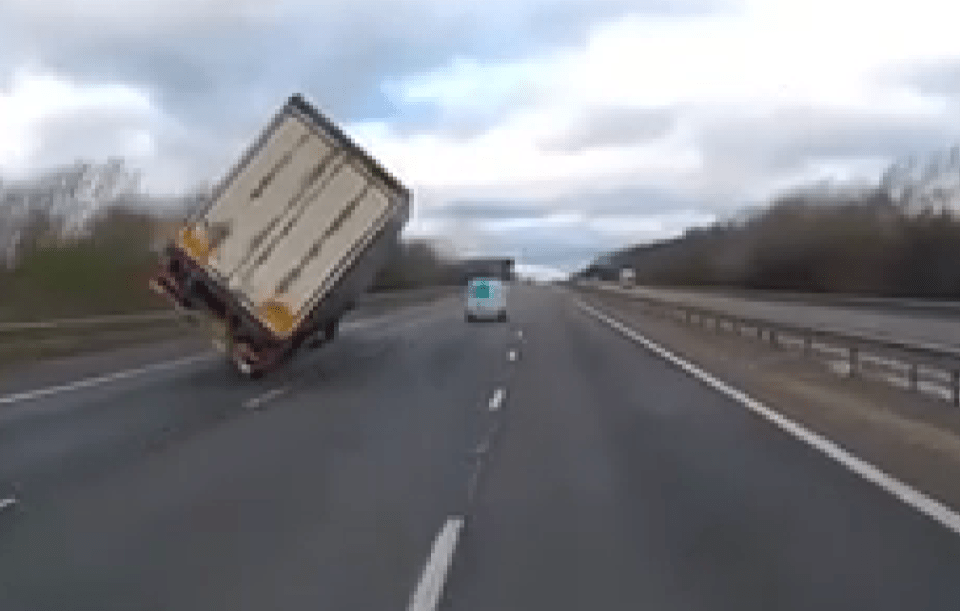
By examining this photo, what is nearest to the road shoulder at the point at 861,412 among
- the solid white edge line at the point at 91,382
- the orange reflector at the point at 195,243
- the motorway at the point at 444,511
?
the motorway at the point at 444,511

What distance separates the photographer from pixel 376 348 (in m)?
36.7

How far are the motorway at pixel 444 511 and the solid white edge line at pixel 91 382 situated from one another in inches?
12.3

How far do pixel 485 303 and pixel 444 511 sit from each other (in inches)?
1896

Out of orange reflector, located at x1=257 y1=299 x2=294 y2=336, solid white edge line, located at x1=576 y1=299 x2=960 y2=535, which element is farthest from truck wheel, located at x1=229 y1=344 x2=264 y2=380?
solid white edge line, located at x1=576 y1=299 x2=960 y2=535

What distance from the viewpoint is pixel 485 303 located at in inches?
2329

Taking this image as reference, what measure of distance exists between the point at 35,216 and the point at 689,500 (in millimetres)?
63399

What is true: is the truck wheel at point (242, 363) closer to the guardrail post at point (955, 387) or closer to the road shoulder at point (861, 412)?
the road shoulder at point (861, 412)

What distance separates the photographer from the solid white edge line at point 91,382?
22.0 metres

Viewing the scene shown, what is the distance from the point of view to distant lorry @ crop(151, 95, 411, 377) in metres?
24.6

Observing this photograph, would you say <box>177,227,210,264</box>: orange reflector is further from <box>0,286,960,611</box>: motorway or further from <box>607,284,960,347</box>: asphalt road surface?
<box>607,284,960,347</box>: asphalt road surface

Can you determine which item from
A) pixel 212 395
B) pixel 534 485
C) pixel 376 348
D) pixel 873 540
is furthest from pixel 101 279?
pixel 873 540

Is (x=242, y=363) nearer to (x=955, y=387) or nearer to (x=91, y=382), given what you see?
(x=91, y=382)

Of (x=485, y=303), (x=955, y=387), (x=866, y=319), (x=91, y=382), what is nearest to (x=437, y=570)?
(x=955, y=387)

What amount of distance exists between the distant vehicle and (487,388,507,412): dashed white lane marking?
117ft
